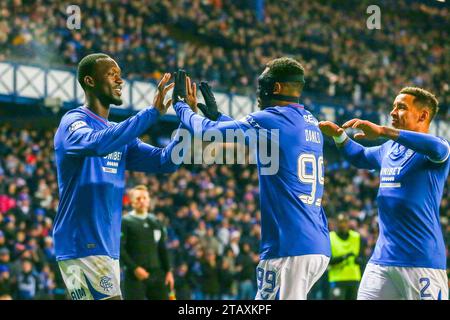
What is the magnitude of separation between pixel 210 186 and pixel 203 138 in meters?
17.3

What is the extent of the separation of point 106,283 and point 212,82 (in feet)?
71.4

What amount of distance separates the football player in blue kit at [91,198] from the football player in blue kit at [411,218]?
168 centimetres

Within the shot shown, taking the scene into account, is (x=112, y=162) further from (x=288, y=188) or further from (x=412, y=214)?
(x=412, y=214)

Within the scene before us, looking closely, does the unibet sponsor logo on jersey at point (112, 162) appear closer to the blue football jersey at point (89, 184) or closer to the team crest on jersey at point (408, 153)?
the blue football jersey at point (89, 184)

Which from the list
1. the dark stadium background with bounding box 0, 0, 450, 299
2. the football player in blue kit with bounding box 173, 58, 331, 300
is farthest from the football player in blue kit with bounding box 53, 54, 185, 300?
the dark stadium background with bounding box 0, 0, 450, 299

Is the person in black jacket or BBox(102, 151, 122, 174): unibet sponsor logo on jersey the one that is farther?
the person in black jacket

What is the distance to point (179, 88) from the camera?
723 centimetres

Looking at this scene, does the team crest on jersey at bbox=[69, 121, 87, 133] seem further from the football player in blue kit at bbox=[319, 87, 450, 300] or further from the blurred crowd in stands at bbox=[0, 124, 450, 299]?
the blurred crowd in stands at bbox=[0, 124, 450, 299]

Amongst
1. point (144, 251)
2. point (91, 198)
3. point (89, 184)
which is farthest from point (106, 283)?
point (144, 251)

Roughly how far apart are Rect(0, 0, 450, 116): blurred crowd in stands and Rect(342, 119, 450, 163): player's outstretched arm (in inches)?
724

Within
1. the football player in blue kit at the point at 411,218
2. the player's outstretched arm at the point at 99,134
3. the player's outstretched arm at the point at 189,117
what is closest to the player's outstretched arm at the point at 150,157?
the player's outstretched arm at the point at 189,117

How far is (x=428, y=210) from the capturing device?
7.19 meters

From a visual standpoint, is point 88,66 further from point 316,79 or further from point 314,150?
point 316,79

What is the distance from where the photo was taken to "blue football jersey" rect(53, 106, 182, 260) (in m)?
6.46
